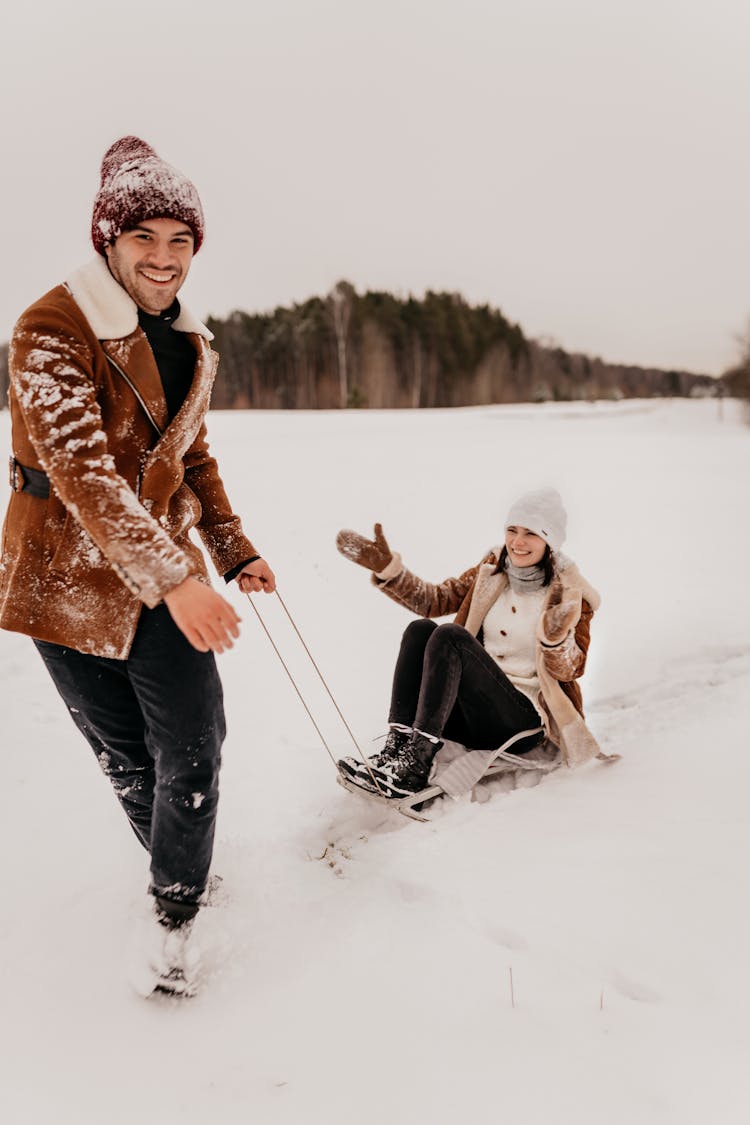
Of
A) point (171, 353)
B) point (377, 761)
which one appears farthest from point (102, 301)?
point (377, 761)

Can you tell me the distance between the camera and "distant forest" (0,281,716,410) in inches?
1193

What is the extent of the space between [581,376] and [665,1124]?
51493mm

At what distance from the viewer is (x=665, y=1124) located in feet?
4.77

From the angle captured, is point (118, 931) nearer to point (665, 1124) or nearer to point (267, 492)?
point (665, 1124)

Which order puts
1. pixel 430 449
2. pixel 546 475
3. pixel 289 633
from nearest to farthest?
pixel 289 633 → pixel 546 475 → pixel 430 449

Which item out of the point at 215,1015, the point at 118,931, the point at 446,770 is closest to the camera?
the point at 215,1015

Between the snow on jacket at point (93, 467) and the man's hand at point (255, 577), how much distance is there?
1.11 ft

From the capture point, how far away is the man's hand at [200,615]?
1480 millimetres

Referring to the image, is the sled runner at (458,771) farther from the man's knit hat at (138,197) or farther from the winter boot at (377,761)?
the man's knit hat at (138,197)

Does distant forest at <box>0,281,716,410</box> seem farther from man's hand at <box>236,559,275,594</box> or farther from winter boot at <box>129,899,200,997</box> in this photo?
winter boot at <box>129,899,200,997</box>

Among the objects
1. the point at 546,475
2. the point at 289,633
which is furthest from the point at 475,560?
the point at 546,475

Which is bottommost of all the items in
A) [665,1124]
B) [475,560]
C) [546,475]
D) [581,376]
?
[665,1124]

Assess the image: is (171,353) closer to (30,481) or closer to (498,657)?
(30,481)

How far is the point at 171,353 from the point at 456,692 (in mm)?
1802
